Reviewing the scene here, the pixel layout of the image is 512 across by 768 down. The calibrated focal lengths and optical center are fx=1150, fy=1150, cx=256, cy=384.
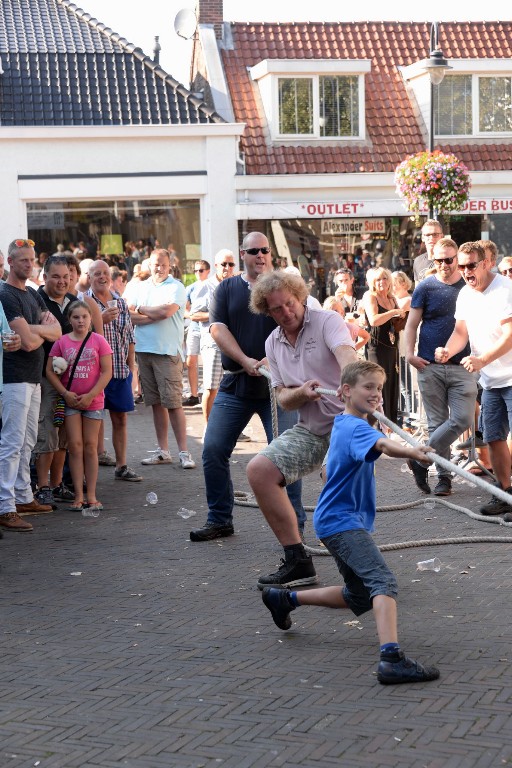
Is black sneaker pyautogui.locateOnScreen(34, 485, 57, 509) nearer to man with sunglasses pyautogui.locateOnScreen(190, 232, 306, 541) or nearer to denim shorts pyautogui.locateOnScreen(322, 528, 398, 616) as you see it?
man with sunglasses pyautogui.locateOnScreen(190, 232, 306, 541)

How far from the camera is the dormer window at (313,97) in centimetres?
2728

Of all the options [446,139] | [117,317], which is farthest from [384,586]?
[446,139]

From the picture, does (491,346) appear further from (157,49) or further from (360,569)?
(157,49)

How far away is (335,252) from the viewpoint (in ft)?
88.7

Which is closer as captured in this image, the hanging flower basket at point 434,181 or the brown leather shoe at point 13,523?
the brown leather shoe at point 13,523

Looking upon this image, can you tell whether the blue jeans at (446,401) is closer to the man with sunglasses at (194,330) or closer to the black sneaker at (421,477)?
the black sneaker at (421,477)

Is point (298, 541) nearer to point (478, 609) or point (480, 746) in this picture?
point (478, 609)

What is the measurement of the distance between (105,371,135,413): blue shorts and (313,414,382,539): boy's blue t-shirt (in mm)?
5584

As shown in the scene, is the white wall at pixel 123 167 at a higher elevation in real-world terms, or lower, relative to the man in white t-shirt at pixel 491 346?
Answer: higher

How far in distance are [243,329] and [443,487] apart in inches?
112

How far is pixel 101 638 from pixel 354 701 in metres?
1.66

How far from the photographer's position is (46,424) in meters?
9.78

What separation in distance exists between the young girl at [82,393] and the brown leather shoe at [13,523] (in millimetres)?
860

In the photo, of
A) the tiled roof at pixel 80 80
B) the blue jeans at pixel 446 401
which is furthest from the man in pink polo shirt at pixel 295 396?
the tiled roof at pixel 80 80
